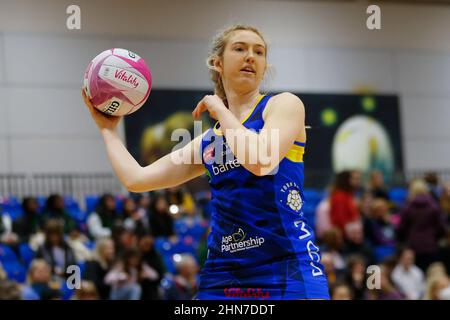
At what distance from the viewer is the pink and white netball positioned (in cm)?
374

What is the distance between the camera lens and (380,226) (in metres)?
10.7

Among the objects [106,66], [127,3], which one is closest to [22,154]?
[127,3]

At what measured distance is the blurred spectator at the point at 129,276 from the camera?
7.77 m

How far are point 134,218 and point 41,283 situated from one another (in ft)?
7.56

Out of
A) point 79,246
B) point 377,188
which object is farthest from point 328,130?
point 79,246

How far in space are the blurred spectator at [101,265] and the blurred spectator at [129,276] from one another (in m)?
0.06

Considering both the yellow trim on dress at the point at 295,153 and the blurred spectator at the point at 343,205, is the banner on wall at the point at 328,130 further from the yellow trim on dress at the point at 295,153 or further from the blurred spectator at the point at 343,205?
the yellow trim on dress at the point at 295,153

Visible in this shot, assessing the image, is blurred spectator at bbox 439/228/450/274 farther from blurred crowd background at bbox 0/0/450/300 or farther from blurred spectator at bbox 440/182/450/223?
blurred spectator at bbox 440/182/450/223

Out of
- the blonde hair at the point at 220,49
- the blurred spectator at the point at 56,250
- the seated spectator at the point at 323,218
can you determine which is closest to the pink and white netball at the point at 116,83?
the blonde hair at the point at 220,49

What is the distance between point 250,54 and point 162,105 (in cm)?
899

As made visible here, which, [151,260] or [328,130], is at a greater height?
[328,130]

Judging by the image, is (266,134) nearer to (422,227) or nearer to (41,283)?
(41,283)

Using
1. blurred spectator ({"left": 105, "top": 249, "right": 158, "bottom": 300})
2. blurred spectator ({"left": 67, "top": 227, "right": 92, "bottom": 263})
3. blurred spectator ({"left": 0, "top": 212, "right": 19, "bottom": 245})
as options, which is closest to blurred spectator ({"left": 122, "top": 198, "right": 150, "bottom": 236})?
blurred spectator ({"left": 67, "top": 227, "right": 92, "bottom": 263})

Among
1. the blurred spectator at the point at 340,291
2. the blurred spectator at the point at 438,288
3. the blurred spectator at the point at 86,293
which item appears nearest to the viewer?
the blurred spectator at the point at 86,293
